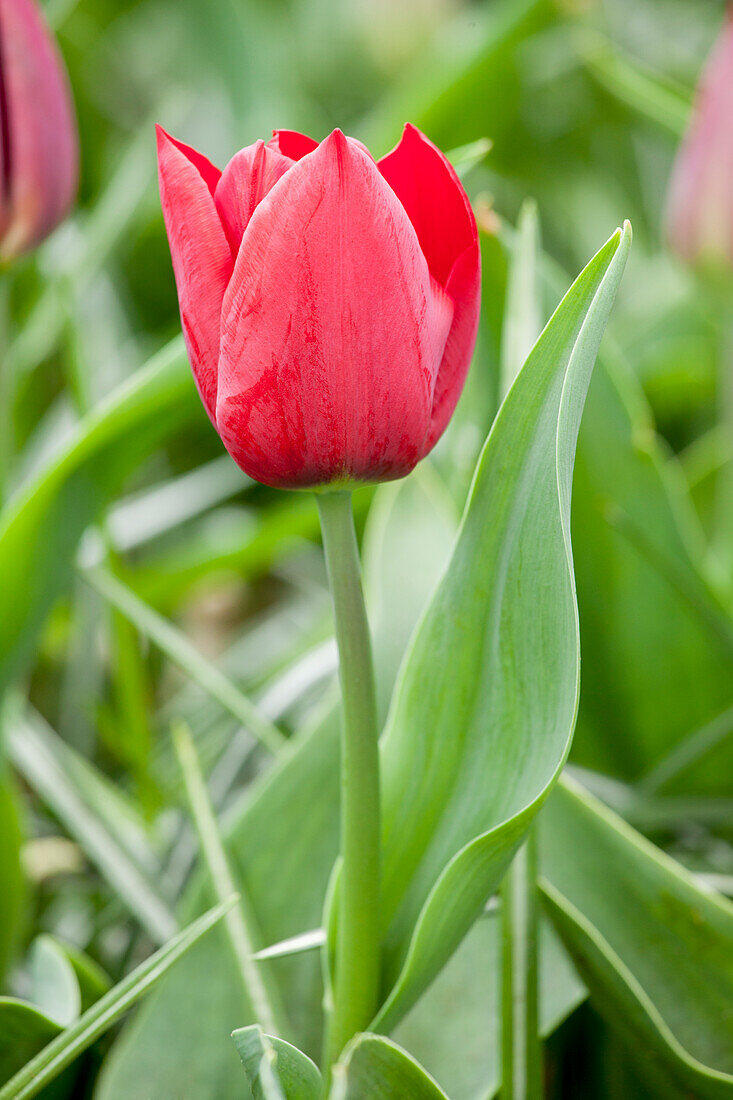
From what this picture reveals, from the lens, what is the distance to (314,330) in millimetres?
168

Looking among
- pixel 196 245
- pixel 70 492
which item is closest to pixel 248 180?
pixel 196 245

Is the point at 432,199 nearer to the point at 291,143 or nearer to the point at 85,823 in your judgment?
the point at 291,143

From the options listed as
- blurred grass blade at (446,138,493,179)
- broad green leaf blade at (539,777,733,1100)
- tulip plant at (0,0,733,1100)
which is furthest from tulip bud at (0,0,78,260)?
broad green leaf blade at (539,777,733,1100)

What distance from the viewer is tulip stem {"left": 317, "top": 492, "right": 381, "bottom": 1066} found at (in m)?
0.19

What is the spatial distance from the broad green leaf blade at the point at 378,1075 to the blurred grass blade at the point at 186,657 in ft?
0.49

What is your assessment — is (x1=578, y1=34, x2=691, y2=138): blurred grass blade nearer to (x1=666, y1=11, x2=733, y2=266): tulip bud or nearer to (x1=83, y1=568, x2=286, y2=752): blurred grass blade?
(x1=666, y1=11, x2=733, y2=266): tulip bud

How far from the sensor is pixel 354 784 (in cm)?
20

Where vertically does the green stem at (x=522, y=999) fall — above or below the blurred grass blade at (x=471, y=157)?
below

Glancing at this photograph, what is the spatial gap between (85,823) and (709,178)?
0.34m

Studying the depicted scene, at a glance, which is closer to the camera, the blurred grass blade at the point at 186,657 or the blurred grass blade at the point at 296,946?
the blurred grass blade at the point at 296,946

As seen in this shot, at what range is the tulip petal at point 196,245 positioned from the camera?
176 mm

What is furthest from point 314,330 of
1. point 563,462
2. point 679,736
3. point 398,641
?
point 679,736

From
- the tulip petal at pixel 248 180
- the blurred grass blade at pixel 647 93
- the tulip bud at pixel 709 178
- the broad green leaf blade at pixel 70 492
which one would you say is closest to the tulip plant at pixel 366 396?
the tulip petal at pixel 248 180

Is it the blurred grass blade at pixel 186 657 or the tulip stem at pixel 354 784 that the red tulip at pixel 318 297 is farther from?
the blurred grass blade at pixel 186 657
